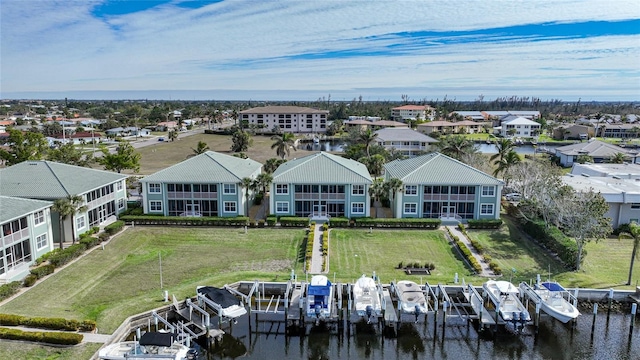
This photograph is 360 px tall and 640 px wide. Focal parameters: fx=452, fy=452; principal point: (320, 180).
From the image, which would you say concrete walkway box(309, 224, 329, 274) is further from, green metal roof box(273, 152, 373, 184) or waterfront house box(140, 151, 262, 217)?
waterfront house box(140, 151, 262, 217)

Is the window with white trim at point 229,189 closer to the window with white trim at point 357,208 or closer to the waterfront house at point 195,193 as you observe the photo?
the waterfront house at point 195,193

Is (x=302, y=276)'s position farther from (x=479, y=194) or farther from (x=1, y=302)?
(x=479, y=194)

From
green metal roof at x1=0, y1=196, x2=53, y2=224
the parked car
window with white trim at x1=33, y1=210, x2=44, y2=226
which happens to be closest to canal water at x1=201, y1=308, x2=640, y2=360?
green metal roof at x1=0, y1=196, x2=53, y2=224

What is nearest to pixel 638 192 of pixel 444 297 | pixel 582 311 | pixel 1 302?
pixel 582 311

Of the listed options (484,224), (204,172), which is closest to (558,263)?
(484,224)

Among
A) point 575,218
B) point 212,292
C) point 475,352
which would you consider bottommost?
point 475,352

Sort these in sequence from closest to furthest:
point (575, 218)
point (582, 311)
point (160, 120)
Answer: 1. point (582, 311)
2. point (575, 218)
3. point (160, 120)

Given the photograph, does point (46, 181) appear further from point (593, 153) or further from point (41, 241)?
point (593, 153)
